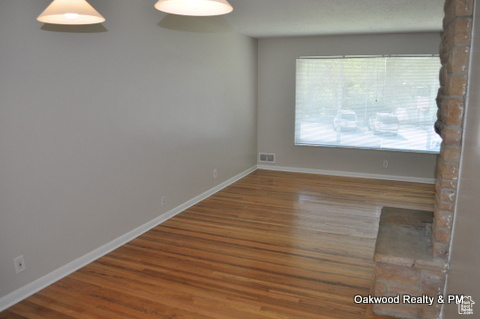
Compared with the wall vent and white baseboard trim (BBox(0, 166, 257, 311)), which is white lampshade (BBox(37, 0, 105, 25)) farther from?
the wall vent

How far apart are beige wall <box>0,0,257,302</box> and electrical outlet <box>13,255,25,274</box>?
0.11 feet

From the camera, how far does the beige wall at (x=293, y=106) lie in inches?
237

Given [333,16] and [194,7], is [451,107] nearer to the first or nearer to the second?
[194,7]

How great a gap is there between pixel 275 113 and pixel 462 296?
5411 mm

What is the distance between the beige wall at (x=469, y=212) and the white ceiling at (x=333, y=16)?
2239 mm

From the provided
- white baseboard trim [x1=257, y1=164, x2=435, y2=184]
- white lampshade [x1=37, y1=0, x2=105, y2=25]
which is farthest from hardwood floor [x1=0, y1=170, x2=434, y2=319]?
white lampshade [x1=37, y1=0, x2=105, y2=25]

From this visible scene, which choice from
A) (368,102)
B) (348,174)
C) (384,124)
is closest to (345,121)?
(368,102)

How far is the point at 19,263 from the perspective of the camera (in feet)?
8.87

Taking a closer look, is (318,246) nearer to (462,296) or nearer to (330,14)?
(462,296)

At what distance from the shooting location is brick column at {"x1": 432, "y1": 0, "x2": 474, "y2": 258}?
6.67 ft

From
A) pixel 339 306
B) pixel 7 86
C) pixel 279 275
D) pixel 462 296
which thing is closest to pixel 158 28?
pixel 7 86

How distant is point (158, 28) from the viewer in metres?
4.05

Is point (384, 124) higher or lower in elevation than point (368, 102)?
lower

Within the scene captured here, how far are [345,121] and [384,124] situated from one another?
64cm
